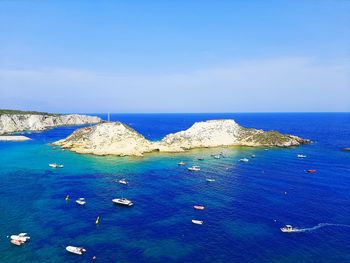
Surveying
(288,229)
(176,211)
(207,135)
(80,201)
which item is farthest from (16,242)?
(207,135)

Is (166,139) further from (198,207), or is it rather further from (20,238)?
(20,238)

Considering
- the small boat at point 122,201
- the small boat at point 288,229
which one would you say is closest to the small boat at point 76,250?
the small boat at point 122,201

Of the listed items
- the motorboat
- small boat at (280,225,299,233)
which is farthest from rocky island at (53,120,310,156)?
small boat at (280,225,299,233)

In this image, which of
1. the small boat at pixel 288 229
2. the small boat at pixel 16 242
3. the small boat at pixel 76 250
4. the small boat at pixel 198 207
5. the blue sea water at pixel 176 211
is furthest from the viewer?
the small boat at pixel 198 207

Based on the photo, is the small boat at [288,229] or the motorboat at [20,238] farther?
the small boat at [288,229]

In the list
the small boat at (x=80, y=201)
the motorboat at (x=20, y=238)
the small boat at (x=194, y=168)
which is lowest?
the motorboat at (x=20, y=238)

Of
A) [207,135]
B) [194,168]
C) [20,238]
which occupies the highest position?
[207,135]

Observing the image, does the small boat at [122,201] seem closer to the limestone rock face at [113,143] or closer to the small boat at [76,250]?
the small boat at [76,250]

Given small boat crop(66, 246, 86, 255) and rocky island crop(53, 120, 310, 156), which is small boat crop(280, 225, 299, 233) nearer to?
small boat crop(66, 246, 86, 255)
